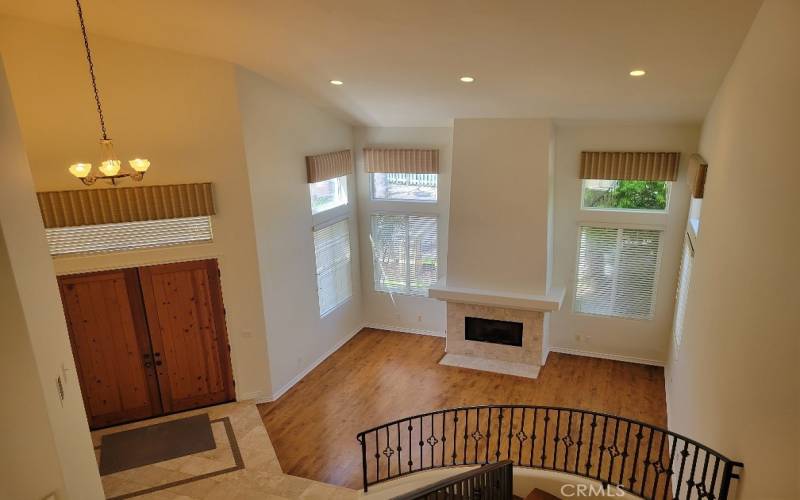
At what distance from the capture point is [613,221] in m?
7.57

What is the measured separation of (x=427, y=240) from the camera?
8766 mm

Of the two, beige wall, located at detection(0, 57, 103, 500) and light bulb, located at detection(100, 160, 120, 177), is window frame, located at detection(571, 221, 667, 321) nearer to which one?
light bulb, located at detection(100, 160, 120, 177)

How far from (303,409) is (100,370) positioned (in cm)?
256

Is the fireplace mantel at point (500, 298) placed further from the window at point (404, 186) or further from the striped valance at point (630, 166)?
the striped valance at point (630, 166)

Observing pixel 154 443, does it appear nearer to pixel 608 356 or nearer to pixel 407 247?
pixel 407 247

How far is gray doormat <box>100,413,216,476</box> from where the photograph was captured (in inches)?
223

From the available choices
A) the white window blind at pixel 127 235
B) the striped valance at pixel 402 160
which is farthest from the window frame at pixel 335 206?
the white window blind at pixel 127 235

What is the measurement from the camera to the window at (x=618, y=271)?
7.48 m

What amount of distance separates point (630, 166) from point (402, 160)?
3485mm

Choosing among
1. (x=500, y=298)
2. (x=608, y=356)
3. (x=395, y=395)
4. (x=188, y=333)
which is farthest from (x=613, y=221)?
(x=188, y=333)

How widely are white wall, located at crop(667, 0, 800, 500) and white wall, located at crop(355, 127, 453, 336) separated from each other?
4.40m

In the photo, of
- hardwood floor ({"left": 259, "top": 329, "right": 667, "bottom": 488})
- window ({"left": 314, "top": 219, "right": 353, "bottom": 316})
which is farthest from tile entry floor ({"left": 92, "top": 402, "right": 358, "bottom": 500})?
window ({"left": 314, "top": 219, "right": 353, "bottom": 316})

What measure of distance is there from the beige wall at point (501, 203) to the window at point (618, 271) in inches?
33.8

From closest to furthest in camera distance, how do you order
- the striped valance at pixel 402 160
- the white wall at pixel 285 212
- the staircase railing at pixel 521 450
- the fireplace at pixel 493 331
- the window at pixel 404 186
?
1. the staircase railing at pixel 521 450
2. the white wall at pixel 285 212
3. the fireplace at pixel 493 331
4. the striped valance at pixel 402 160
5. the window at pixel 404 186
